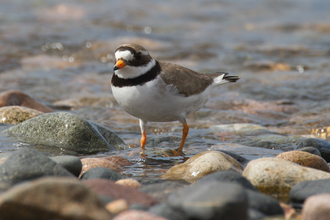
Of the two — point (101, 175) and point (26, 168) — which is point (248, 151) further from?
point (26, 168)

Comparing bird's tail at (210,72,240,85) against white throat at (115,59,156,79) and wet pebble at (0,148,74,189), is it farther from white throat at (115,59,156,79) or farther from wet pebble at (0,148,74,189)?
wet pebble at (0,148,74,189)

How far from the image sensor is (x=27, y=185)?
2.70m

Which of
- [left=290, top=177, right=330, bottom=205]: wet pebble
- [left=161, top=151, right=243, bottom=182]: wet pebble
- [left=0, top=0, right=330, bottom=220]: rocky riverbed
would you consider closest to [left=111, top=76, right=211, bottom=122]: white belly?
[left=0, top=0, right=330, bottom=220]: rocky riverbed

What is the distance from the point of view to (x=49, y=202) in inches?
105

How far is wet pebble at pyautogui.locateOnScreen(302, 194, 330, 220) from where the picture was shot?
277 cm

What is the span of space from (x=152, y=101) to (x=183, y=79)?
0.86m

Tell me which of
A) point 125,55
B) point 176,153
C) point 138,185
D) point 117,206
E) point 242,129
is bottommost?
point 242,129

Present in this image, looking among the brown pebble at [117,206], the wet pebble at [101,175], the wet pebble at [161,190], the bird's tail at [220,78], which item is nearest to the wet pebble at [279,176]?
the wet pebble at [161,190]

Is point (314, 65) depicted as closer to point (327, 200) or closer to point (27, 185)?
point (327, 200)

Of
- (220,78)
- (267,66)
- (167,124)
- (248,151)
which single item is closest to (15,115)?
(167,124)

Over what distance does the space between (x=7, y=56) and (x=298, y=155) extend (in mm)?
11391

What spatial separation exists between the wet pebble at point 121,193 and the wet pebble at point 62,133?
2.44 metres

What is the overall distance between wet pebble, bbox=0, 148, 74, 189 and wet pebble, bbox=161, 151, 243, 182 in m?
1.46

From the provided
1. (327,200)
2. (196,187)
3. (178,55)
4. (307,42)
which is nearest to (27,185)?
(196,187)
